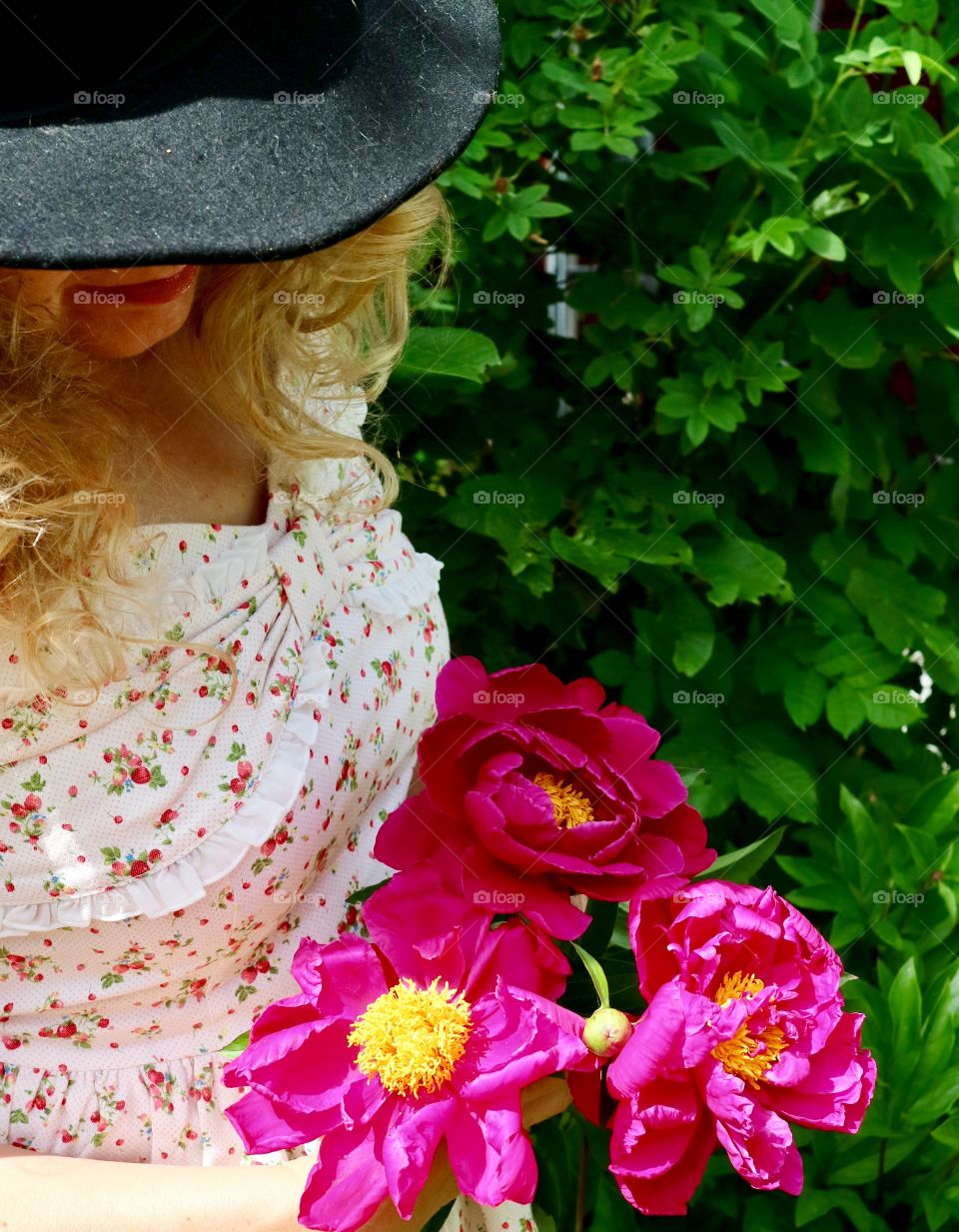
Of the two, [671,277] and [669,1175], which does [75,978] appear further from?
[671,277]

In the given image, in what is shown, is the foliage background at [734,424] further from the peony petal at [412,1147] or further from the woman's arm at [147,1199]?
the peony petal at [412,1147]

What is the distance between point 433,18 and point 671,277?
0.79 meters

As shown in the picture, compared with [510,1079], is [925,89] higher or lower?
higher

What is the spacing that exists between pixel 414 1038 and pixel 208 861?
34 centimetres

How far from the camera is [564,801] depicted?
0.76m

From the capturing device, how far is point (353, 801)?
1.09 m

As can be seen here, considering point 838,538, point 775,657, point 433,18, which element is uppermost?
point 433,18

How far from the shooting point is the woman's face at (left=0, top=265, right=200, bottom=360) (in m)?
0.75

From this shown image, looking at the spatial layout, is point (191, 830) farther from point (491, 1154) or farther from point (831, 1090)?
point (831, 1090)

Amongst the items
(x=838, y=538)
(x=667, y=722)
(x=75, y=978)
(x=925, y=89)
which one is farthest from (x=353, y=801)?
(x=925, y=89)

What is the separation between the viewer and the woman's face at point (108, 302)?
29.7 inches

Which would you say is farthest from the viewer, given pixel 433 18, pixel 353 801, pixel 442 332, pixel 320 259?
pixel 442 332

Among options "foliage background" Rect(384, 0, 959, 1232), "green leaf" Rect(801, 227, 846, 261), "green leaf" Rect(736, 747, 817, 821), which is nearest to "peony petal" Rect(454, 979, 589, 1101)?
"foliage background" Rect(384, 0, 959, 1232)

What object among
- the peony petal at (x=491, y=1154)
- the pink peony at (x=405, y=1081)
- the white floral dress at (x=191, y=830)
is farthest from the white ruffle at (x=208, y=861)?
the peony petal at (x=491, y=1154)
